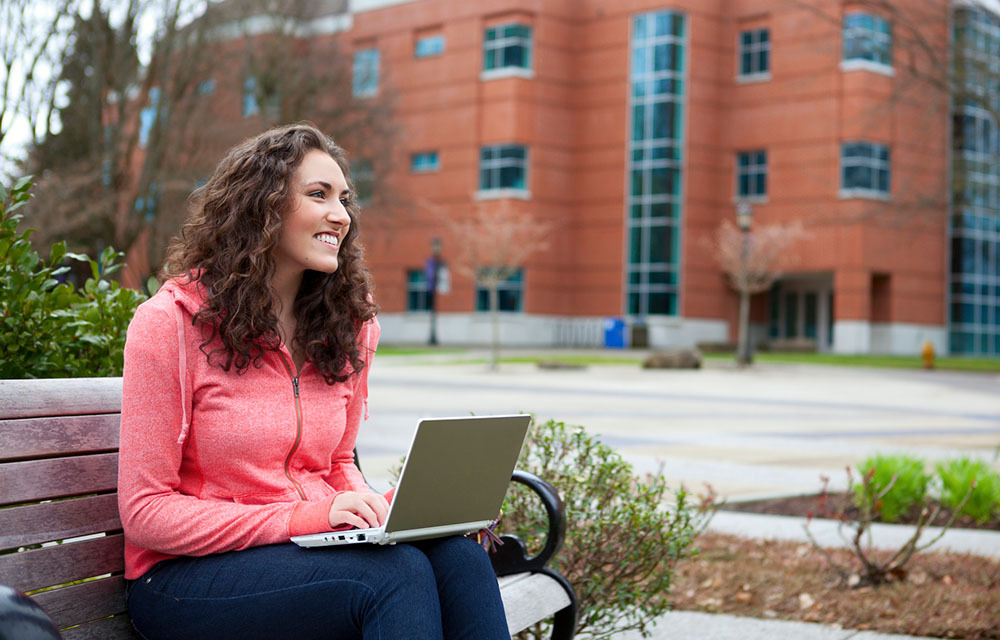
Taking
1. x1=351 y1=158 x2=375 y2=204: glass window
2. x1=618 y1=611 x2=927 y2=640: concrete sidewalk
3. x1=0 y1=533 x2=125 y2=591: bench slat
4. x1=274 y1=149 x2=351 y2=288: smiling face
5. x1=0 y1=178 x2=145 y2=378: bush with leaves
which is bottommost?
x1=618 y1=611 x2=927 y2=640: concrete sidewalk

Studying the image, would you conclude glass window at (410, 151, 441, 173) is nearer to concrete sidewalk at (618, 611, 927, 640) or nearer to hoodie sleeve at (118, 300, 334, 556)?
concrete sidewalk at (618, 611, 927, 640)

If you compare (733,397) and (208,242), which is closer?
(208,242)

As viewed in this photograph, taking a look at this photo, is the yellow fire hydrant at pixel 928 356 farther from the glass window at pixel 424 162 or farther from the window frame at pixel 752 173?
the glass window at pixel 424 162

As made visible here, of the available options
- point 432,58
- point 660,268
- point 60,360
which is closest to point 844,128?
point 660,268

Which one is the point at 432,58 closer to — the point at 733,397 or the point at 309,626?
the point at 733,397

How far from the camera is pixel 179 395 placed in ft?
8.57

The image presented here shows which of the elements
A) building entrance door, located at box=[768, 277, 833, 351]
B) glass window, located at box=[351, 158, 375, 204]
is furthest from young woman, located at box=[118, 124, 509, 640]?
building entrance door, located at box=[768, 277, 833, 351]

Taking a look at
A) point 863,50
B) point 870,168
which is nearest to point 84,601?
point 863,50

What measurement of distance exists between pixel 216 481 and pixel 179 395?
236 millimetres

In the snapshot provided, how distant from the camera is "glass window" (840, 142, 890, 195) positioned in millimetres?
42500

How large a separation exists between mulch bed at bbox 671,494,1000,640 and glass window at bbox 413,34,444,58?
43829 mm

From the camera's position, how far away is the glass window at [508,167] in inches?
1784

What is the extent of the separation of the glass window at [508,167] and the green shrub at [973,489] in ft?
129

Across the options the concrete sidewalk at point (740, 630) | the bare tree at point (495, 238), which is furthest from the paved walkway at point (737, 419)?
the bare tree at point (495, 238)
